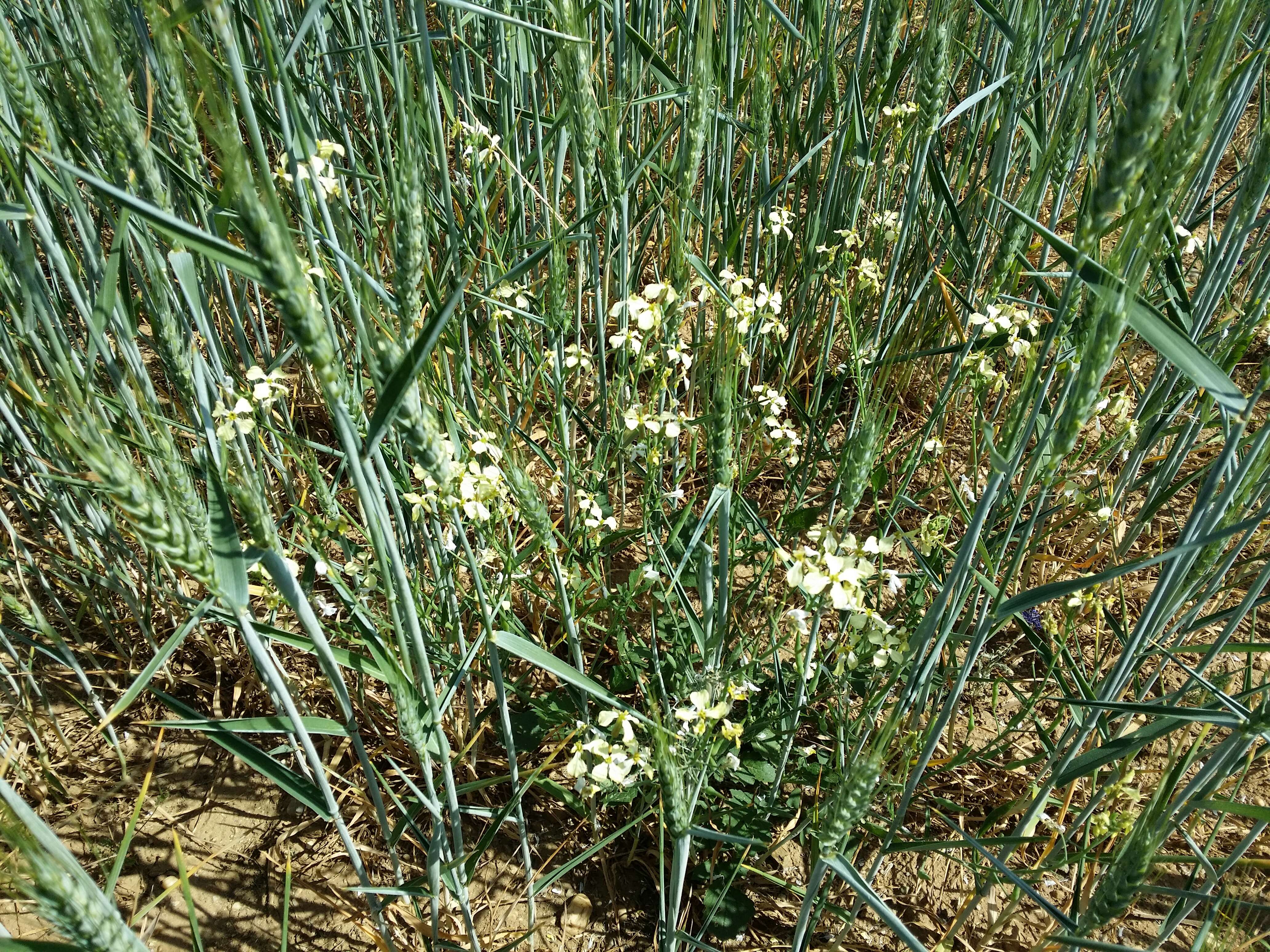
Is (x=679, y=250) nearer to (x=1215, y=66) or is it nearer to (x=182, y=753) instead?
(x=1215, y=66)

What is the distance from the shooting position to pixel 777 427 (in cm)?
183

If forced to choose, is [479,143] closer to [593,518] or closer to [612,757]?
[593,518]

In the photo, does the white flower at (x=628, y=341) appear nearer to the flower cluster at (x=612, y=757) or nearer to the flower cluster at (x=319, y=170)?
the flower cluster at (x=319, y=170)

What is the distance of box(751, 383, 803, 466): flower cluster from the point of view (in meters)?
1.72

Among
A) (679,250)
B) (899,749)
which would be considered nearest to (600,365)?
(679,250)

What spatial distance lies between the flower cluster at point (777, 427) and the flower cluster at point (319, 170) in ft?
2.90

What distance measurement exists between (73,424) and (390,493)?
336mm

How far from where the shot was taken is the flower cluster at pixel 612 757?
127cm

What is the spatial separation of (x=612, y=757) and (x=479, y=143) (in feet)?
4.50

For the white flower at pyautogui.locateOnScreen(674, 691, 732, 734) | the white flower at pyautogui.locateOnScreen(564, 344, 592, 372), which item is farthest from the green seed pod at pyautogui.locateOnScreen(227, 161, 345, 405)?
the white flower at pyautogui.locateOnScreen(564, 344, 592, 372)

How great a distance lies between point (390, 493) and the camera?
3.44 ft

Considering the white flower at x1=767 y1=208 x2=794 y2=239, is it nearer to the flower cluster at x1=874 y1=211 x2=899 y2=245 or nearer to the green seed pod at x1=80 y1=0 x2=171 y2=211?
the flower cluster at x1=874 y1=211 x2=899 y2=245

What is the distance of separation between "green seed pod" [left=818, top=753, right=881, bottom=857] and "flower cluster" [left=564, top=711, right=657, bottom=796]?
0.24 meters

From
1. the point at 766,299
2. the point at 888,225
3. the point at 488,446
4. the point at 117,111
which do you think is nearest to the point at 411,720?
the point at 488,446
